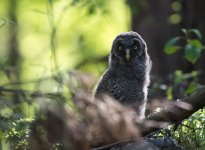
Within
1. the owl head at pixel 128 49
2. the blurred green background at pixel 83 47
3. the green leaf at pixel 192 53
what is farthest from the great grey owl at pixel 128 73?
the green leaf at pixel 192 53

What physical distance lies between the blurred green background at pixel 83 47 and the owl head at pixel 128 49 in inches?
14.2

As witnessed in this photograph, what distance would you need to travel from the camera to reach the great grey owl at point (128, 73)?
7.78 meters

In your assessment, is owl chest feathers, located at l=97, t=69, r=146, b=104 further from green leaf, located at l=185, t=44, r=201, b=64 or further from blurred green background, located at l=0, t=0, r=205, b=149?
green leaf, located at l=185, t=44, r=201, b=64

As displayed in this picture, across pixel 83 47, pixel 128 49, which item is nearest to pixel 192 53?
pixel 128 49

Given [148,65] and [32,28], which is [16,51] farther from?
[148,65]

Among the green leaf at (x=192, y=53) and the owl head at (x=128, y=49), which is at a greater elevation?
the owl head at (x=128, y=49)

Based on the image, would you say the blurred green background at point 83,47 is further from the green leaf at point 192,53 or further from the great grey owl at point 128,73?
the great grey owl at point 128,73

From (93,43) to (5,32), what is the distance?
5.59 metres

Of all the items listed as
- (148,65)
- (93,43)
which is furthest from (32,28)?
(148,65)

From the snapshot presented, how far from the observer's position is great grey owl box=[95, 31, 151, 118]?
25.5ft

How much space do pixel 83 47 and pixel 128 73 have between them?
29.1 ft

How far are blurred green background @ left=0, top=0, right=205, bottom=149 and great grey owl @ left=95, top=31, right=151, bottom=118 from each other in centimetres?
40

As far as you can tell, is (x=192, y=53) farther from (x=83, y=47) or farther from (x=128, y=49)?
(x=83, y=47)

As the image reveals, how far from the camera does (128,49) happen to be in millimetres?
8250
